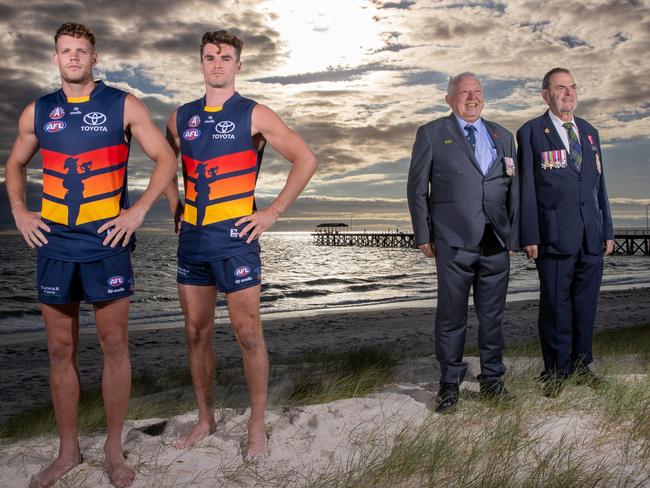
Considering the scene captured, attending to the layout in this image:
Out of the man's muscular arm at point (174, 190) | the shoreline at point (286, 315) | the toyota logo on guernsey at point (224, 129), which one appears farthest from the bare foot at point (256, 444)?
the shoreline at point (286, 315)

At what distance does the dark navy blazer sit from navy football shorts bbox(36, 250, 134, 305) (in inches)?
122

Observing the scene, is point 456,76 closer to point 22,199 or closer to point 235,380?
point 22,199

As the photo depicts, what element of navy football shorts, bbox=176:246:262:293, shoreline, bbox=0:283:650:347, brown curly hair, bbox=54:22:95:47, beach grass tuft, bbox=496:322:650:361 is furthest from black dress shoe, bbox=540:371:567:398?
shoreline, bbox=0:283:650:347

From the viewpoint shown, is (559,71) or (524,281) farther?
(524,281)

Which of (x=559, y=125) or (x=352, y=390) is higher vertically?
(x=559, y=125)

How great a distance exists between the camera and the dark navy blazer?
4.95 meters

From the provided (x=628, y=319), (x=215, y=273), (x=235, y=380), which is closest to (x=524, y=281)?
(x=628, y=319)

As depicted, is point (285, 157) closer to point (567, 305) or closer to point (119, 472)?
point (119, 472)

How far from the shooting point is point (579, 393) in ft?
15.5

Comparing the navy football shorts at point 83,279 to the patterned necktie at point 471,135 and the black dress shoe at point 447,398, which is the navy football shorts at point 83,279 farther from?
the patterned necktie at point 471,135

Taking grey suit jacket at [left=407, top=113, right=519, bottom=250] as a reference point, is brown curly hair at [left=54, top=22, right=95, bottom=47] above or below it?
Result: above

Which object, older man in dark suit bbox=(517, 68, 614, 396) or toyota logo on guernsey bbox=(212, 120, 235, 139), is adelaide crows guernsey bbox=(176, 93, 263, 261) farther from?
older man in dark suit bbox=(517, 68, 614, 396)

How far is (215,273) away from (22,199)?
1.22 meters

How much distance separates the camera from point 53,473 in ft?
12.1
